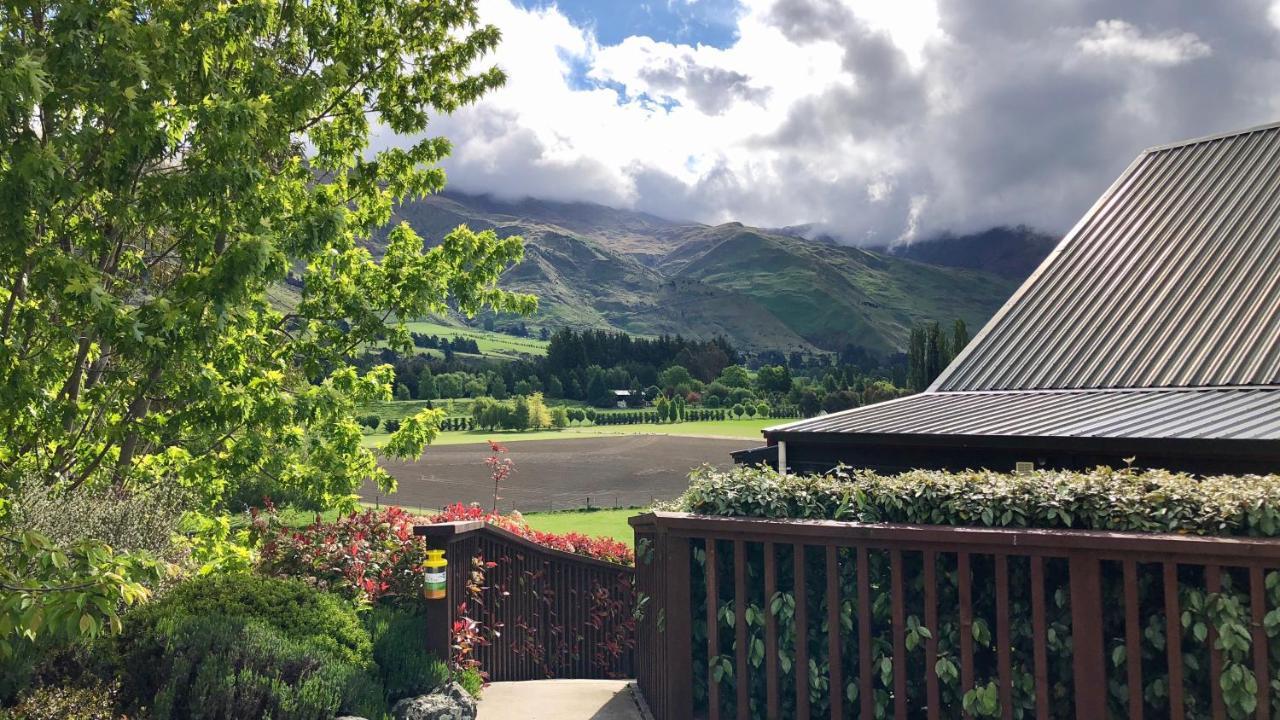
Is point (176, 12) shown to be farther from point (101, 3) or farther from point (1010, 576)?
point (1010, 576)

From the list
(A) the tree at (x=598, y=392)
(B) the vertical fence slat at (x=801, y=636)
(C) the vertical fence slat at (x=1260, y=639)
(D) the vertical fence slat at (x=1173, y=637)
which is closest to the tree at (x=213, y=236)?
(B) the vertical fence slat at (x=801, y=636)

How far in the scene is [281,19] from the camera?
8.95 meters

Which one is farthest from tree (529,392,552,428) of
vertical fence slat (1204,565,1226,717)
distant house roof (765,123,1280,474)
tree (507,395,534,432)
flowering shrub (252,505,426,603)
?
Result: vertical fence slat (1204,565,1226,717)

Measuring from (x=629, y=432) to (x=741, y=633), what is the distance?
85.1 m

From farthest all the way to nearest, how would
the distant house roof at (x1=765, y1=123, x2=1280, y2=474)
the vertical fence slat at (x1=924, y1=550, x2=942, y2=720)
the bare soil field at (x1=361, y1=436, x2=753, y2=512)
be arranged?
the bare soil field at (x1=361, y1=436, x2=753, y2=512)
the distant house roof at (x1=765, y1=123, x2=1280, y2=474)
the vertical fence slat at (x1=924, y1=550, x2=942, y2=720)

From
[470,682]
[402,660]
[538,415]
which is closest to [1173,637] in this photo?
[402,660]

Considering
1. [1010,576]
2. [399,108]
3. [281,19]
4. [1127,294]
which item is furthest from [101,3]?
[1127,294]

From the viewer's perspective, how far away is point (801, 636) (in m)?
4.61

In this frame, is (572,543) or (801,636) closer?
(801,636)

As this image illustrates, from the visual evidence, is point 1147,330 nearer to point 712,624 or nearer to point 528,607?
point 528,607

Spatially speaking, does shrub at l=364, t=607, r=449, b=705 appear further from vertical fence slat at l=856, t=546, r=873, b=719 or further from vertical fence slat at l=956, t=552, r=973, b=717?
vertical fence slat at l=956, t=552, r=973, b=717

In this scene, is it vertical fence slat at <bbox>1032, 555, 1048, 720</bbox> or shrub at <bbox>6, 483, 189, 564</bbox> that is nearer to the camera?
vertical fence slat at <bbox>1032, 555, 1048, 720</bbox>

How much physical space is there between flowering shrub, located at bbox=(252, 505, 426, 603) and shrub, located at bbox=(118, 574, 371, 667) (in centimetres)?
56

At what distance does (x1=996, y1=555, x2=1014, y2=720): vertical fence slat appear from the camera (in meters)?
4.17
